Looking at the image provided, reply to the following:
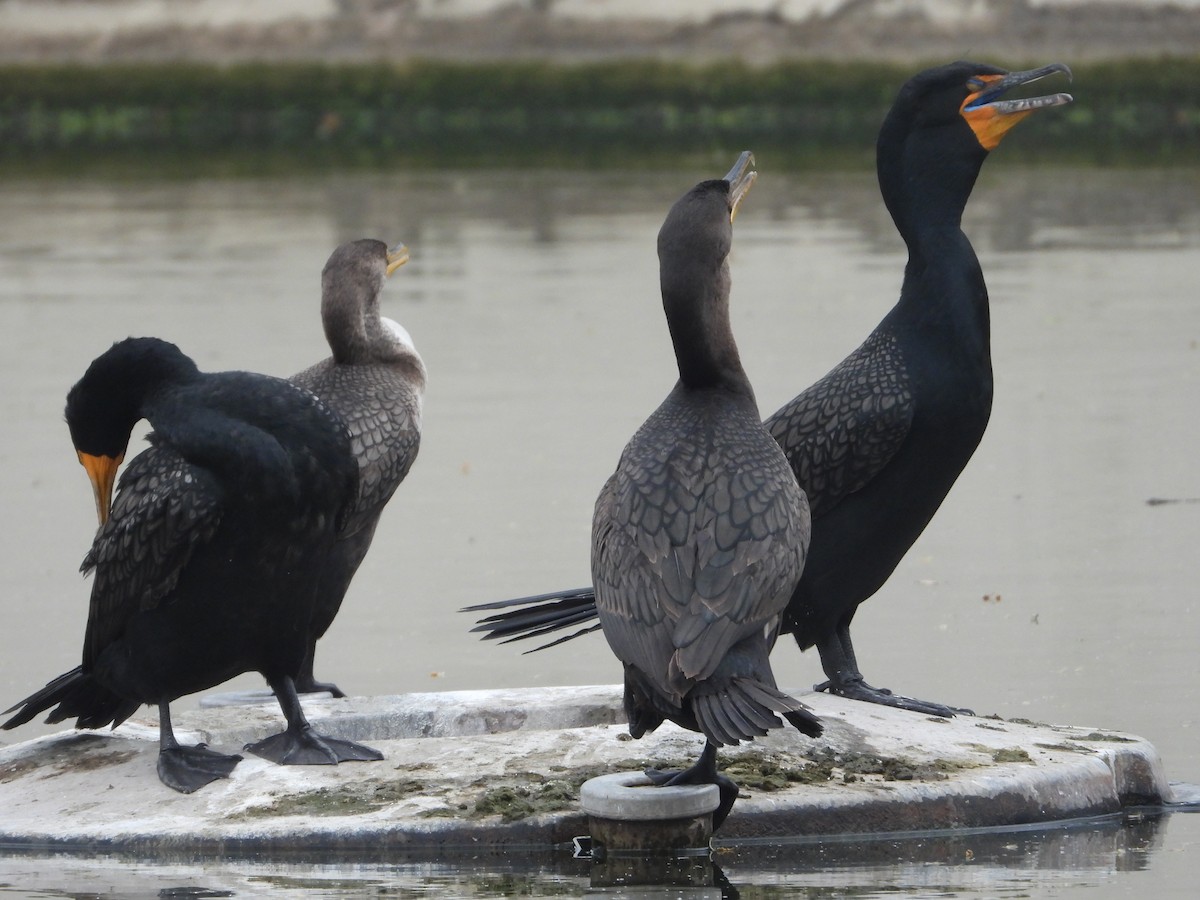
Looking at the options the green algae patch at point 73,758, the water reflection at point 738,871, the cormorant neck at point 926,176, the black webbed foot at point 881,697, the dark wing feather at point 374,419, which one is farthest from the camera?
the dark wing feather at point 374,419

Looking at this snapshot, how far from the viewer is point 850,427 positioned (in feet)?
20.4

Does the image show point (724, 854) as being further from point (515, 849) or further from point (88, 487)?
point (88, 487)

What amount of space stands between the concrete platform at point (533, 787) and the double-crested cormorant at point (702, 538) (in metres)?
0.31

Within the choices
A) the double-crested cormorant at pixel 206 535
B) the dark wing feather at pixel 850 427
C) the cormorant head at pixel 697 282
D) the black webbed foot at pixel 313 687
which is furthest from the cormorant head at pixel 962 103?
the black webbed foot at pixel 313 687

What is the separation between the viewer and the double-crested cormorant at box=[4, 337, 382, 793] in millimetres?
5633

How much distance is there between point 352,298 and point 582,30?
25087mm

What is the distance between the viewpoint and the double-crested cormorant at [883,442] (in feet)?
20.5

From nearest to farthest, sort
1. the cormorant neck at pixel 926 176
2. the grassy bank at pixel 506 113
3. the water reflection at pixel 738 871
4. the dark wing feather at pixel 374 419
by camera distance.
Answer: the water reflection at pixel 738 871
the cormorant neck at pixel 926 176
the dark wing feather at pixel 374 419
the grassy bank at pixel 506 113

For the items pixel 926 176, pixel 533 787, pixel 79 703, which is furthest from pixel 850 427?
pixel 79 703

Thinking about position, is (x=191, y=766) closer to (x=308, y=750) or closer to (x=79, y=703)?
(x=308, y=750)

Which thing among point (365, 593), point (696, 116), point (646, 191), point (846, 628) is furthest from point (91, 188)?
point (846, 628)

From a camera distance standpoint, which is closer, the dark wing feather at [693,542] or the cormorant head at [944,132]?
the dark wing feather at [693,542]

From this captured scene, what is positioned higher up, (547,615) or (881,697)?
(547,615)

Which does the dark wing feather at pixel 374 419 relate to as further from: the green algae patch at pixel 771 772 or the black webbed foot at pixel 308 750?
the green algae patch at pixel 771 772
